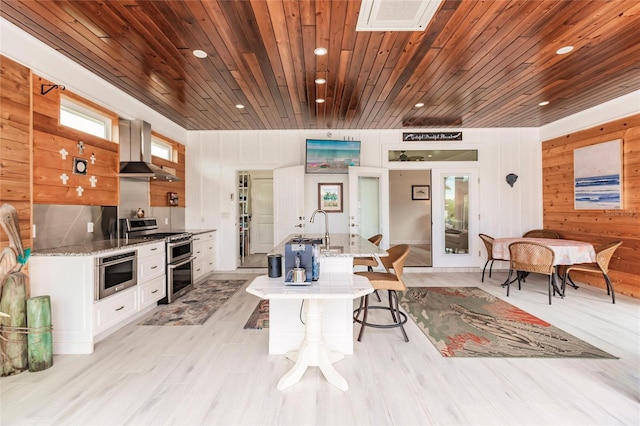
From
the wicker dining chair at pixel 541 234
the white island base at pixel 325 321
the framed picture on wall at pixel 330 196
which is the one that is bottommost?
the white island base at pixel 325 321

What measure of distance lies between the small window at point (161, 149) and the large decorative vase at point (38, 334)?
3210mm

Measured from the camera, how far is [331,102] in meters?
4.62

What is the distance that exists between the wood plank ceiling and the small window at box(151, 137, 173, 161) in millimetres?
673

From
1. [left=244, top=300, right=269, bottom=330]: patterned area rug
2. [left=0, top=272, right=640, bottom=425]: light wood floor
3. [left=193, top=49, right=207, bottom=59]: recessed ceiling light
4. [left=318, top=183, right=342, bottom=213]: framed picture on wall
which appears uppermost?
[left=193, top=49, right=207, bottom=59]: recessed ceiling light

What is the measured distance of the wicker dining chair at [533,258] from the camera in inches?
169

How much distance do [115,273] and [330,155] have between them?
4195 mm

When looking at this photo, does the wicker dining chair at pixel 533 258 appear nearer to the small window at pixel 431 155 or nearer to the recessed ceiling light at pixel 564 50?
the small window at pixel 431 155

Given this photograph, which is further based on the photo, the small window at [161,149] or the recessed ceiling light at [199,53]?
the small window at [161,149]

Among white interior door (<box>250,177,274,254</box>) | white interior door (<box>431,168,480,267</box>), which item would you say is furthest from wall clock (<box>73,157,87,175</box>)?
white interior door (<box>431,168,480,267</box>)

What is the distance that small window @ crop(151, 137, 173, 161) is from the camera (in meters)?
5.25

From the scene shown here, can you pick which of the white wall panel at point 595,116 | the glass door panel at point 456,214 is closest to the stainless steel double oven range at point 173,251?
the glass door panel at point 456,214

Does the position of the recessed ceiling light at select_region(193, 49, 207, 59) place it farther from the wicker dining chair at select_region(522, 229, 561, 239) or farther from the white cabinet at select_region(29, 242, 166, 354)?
the wicker dining chair at select_region(522, 229, 561, 239)

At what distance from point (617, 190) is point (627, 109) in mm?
1160

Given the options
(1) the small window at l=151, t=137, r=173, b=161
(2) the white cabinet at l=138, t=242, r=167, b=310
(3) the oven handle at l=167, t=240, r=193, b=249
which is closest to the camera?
(2) the white cabinet at l=138, t=242, r=167, b=310
